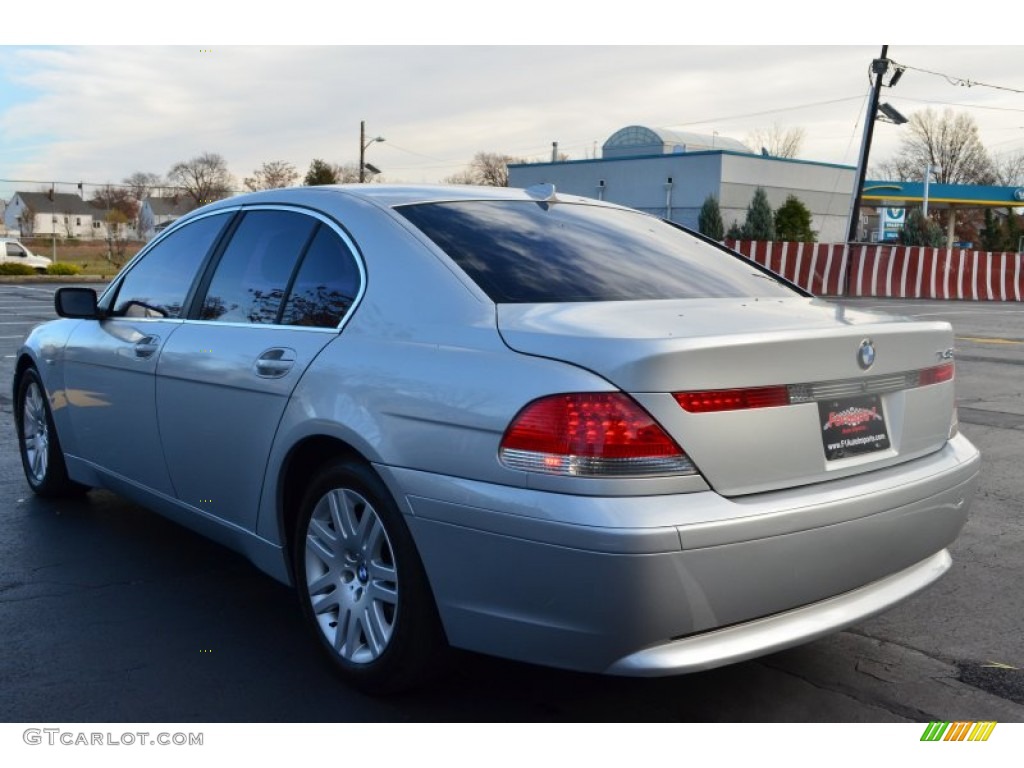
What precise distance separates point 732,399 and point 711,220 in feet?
125

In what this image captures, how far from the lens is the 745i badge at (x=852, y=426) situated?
306 cm

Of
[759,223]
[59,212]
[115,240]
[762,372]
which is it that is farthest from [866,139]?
[59,212]

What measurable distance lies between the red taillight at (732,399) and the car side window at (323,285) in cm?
131

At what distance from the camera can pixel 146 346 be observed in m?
4.59

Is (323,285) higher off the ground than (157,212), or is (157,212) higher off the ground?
(157,212)

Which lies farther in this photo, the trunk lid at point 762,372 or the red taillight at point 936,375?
the red taillight at point 936,375

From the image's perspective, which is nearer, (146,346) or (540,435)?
(540,435)

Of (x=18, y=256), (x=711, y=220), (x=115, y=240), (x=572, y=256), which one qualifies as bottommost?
(x=18, y=256)

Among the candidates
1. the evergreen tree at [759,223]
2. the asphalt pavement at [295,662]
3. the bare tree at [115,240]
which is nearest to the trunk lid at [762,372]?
the asphalt pavement at [295,662]

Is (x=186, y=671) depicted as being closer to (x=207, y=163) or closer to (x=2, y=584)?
(x=2, y=584)

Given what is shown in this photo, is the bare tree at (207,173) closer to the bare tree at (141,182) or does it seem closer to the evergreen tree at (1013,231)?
the bare tree at (141,182)

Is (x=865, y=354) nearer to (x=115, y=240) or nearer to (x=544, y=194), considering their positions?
(x=544, y=194)

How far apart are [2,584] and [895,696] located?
11.7ft

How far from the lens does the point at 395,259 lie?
350 centimetres
